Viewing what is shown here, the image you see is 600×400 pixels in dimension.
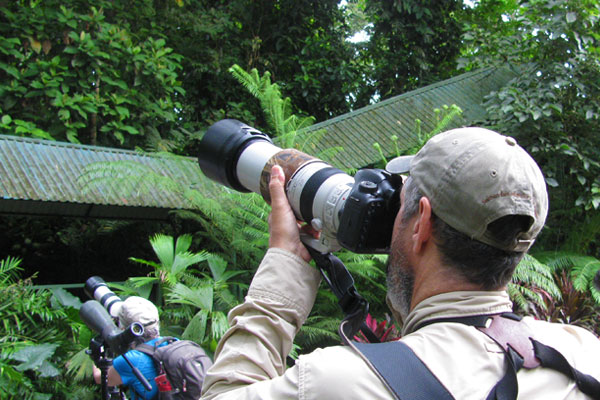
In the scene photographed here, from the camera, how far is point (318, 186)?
132 centimetres

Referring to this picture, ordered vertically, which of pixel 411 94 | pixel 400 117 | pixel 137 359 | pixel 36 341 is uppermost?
pixel 411 94

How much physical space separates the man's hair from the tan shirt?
0.11ft

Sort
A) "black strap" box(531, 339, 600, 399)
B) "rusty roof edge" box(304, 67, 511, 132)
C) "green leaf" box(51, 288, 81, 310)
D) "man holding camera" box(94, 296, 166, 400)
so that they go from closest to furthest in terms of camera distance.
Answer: "black strap" box(531, 339, 600, 399), "man holding camera" box(94, 296, 166, 400), "green leaf" box(51, 288, 81, 310), "rusty roof edge" box(304, 67, 511, 132)

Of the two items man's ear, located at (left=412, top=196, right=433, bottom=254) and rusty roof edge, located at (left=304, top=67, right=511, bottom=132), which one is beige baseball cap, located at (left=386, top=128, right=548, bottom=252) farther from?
rusty roof edge, located at (left=304, top=67, right=511, bottom=132)

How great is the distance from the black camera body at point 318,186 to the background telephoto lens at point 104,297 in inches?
86.9

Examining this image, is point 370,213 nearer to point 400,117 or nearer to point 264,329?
point 264,329

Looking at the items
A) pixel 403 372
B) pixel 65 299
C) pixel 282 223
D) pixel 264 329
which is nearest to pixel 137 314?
pixel 65 299

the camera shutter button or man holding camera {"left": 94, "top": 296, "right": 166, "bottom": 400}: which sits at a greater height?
the camera shutter button

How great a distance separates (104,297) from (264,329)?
106 inches

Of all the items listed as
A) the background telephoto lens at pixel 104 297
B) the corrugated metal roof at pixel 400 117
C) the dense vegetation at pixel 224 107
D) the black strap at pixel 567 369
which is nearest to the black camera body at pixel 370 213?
the black strap at pixel 567 369

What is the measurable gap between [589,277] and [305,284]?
5.43 meters

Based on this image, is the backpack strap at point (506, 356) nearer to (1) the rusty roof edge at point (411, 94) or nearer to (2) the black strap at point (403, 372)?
(2) the black strap at point (403, 372)

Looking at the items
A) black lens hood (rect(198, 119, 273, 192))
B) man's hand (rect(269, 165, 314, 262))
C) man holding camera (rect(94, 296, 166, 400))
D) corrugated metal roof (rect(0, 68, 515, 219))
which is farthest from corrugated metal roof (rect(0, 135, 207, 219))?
man's hand (rect(269, 165, 314, 262))

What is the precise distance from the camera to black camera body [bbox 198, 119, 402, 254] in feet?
3.97
